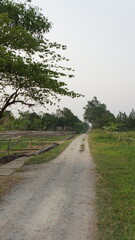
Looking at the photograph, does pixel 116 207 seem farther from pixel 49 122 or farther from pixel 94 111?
pixel 94 111

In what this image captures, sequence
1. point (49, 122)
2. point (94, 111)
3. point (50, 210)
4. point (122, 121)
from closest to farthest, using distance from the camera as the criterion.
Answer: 1. point (50, 210)
2. point (49, 122)
3. point (122, 121)
4. point (94, 111)

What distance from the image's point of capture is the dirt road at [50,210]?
4023mm

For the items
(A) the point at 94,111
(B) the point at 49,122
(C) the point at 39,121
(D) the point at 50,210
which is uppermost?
(A) the point at 94,111

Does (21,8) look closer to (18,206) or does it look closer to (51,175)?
Answer: (51,175)

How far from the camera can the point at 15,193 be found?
6.82 meters

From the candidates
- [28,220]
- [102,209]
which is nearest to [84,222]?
[102,209]

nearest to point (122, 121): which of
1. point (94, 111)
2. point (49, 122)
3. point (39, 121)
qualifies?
point (94, 111)

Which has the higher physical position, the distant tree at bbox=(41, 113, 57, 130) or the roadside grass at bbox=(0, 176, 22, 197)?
the distant tree at bbox=(41, 113, 57, 130)

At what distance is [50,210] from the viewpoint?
17.2 ft

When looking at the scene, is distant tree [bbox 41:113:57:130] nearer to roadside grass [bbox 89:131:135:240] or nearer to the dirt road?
the dirt road

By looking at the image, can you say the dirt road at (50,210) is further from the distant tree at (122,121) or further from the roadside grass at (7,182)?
the distant tree at (122,121)

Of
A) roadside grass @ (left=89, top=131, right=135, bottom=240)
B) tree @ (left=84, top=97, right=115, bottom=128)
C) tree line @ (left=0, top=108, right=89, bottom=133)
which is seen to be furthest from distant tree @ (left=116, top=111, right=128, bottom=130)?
roadside grass @ (left=89, top=131, right=135, bottom=240)

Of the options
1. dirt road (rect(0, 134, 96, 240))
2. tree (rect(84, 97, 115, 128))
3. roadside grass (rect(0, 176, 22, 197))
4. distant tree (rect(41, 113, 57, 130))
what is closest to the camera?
dirt road (rect(0, 134, 96, 240))

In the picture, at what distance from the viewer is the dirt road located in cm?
402
